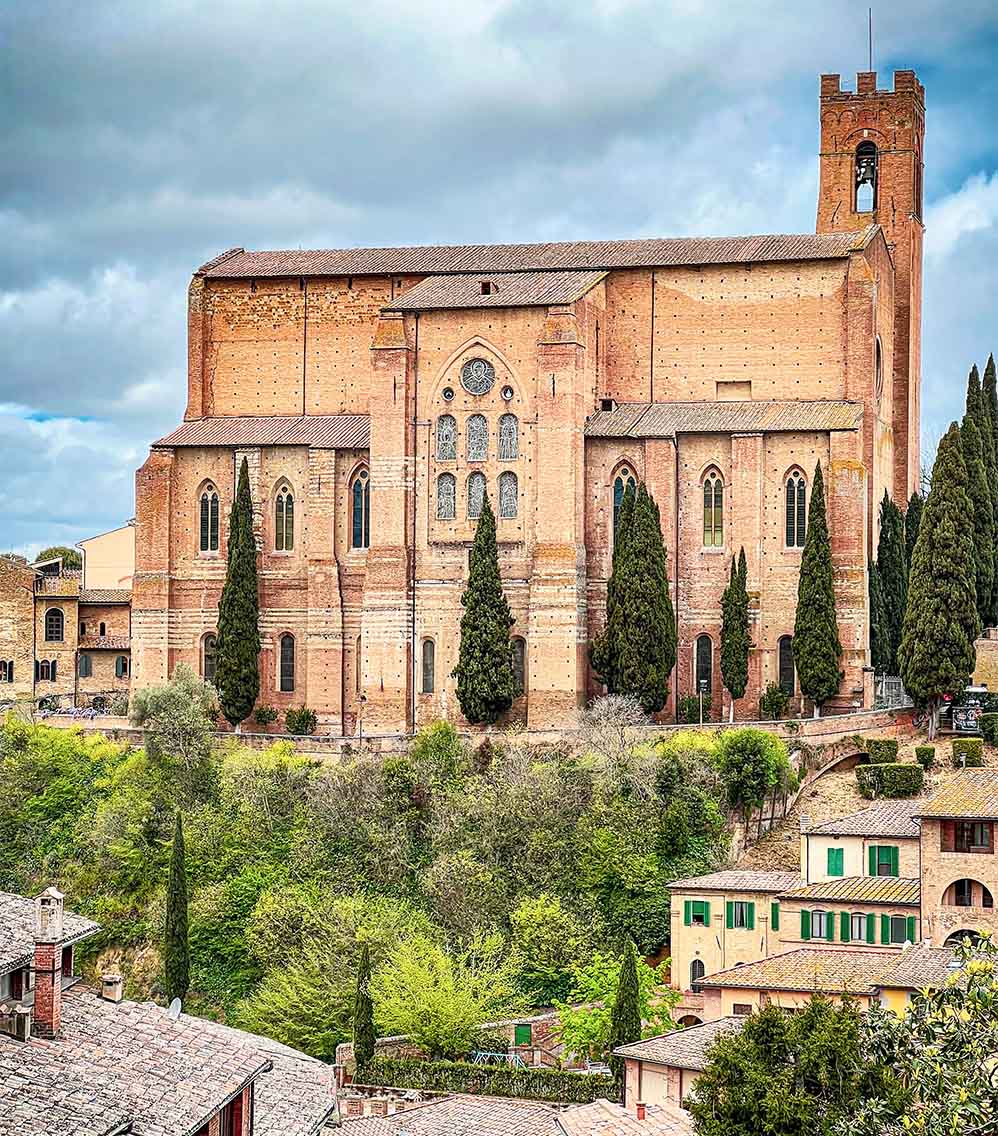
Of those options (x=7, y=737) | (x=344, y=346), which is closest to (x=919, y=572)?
(x=344, y=346)

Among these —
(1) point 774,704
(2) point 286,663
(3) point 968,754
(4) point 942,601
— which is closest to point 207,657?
(2) point 286,663

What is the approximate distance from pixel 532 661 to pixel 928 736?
10847 mm

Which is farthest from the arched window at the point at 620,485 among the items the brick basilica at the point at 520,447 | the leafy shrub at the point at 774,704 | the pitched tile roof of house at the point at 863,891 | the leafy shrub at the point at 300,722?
the pitched tile roof of house at the point at 863,891

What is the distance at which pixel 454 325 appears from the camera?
63.8m

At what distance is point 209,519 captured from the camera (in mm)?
67250

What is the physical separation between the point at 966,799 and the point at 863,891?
3.03 m

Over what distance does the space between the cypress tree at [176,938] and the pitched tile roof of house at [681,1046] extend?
12986mm

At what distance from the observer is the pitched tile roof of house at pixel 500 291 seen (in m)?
63.3

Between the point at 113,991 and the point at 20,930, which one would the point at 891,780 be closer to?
the point at 113,991

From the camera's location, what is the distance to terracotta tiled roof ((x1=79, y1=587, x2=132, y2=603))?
71.1 metres

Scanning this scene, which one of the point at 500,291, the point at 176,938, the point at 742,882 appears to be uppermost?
the point at 500,291

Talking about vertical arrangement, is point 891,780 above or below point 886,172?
below

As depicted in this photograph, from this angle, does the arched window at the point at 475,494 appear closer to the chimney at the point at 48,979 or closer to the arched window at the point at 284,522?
the arched window at the point at 284,522

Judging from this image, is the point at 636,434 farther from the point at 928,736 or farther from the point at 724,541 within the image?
the point at 928,736
